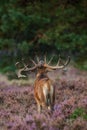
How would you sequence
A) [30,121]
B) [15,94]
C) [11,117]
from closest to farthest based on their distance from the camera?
[30,121] < [11,117] < [15,94]

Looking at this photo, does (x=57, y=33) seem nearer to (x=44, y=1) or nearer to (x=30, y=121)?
(x=44, y=1)

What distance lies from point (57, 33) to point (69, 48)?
2.81 feet

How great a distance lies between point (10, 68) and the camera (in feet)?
76.0

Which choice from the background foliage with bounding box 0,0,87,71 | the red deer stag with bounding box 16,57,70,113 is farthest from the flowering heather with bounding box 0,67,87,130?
the background foliage with bounding box 0,0,87,71

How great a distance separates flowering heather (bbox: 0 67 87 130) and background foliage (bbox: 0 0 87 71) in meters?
5.55

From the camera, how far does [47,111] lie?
1107 cm

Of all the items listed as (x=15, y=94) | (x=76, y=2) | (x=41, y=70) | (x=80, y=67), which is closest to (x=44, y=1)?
(x=76, y=2)

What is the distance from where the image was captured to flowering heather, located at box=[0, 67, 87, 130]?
10109 millimetres

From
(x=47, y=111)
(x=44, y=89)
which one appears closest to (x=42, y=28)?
(x=47, y=111)

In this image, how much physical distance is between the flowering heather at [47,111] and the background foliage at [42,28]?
5.55 metres

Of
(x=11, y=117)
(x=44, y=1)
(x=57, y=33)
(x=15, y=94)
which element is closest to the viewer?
(x=11, y=117)

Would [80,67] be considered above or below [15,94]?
below

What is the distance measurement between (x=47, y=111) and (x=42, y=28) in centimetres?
1325

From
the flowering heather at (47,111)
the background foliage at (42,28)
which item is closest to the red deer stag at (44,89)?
the flowering heather at (47,111)
